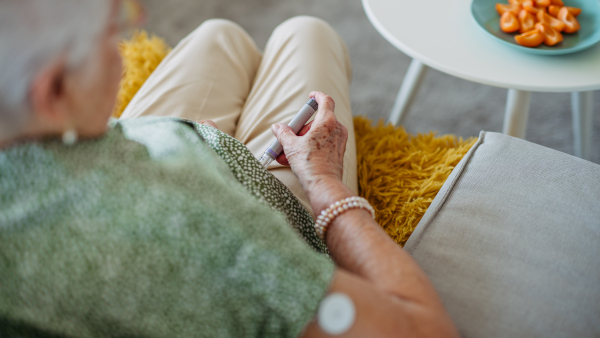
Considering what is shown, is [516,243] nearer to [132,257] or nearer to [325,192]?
[325,192]

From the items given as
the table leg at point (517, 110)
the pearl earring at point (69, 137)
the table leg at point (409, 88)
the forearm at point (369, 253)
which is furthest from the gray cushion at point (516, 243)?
the table leg at point (409, 88)

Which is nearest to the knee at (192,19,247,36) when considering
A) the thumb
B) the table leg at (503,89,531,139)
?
the thumb

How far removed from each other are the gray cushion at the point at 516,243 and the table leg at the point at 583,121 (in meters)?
0.62

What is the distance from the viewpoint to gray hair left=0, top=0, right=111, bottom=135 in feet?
1.11

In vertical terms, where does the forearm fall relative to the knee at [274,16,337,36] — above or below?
below

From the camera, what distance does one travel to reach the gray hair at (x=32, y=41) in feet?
1.11

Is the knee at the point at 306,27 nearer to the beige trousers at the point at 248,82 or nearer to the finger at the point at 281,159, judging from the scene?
the beige trousers at the point at 248,82

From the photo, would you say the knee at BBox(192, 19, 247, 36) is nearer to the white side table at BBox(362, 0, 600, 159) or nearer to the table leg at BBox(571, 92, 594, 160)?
the white side table at BBox(362, 0, 600, 159)

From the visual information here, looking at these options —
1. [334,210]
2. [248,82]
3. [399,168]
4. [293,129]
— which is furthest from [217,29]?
[334,210]

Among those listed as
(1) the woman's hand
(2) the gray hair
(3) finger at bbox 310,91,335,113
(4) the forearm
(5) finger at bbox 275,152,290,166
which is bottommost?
(5) finger at bbox 275,152,290,166

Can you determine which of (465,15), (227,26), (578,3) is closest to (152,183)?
(227,26)

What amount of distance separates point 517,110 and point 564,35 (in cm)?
19

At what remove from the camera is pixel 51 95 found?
0.38 metres

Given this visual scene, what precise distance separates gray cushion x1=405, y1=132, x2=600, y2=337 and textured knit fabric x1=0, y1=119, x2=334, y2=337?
211 millimetres
